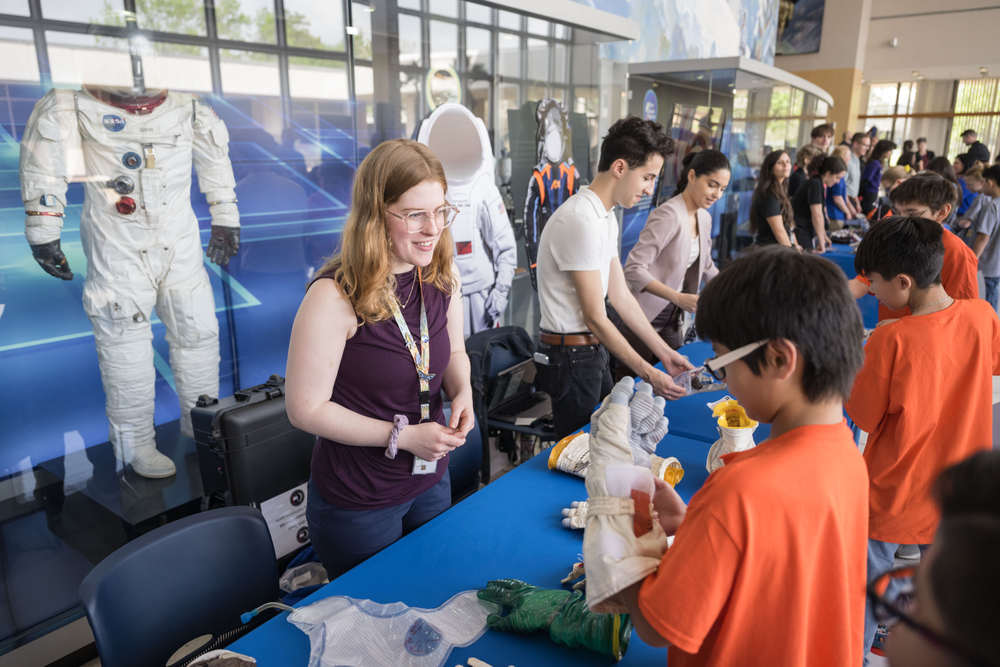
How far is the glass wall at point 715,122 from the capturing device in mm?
5922

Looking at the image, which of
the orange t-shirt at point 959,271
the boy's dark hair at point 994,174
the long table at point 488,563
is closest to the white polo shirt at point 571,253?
the long table at point 488,563

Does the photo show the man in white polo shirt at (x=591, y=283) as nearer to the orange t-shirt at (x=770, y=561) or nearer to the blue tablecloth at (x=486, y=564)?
the blue tablecloth at (x=486, y=564)

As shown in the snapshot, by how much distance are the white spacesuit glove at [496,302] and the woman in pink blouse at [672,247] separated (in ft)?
4.31

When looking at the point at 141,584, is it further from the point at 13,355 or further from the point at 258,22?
the point at 258,22

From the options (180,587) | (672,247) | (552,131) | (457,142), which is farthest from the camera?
(552,131)

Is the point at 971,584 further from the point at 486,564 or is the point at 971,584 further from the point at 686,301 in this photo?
the point at 686,301

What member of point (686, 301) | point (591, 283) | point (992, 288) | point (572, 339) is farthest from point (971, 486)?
point (992, 288)

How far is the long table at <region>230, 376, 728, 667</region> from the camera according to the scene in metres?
1.16

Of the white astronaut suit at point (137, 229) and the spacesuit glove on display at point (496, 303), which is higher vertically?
the white astronaut suit at point (137, 229)

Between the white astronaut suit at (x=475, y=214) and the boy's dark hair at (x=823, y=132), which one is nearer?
the white astronaut suit at (x=475, y=214)

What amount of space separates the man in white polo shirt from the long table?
536mm

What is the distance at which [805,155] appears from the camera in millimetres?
6738

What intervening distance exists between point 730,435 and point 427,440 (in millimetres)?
823

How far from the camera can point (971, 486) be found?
50cm
